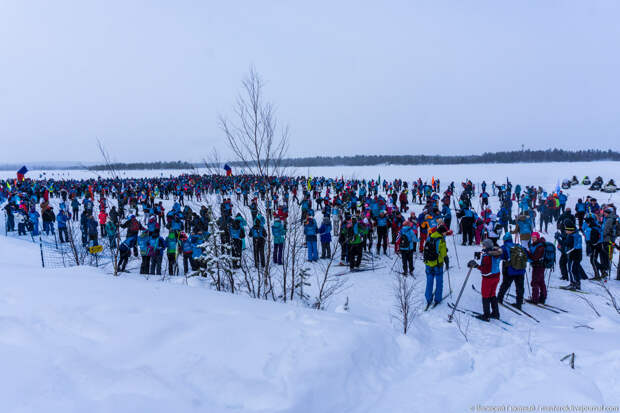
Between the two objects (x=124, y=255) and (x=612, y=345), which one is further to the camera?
(x=124, y=255)

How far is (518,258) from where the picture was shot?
6016 millimetres

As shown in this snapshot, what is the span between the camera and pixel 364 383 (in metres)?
3.04

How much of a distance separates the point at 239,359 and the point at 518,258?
557 cm

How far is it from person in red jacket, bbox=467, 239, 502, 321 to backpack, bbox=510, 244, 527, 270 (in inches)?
30.6

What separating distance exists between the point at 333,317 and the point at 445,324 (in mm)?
2454

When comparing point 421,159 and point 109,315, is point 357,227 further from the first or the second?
point 421,159

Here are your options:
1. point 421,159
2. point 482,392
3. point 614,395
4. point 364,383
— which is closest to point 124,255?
point 364,383

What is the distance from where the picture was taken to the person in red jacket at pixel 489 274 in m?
5.47

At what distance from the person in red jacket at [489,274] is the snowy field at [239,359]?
0.79 metres

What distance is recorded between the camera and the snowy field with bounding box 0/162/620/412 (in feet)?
7.72

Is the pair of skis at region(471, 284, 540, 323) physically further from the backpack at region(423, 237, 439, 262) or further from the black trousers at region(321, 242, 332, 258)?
the black trousers at region(321, 242, 332, 258)

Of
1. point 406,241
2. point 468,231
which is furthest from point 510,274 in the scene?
point 468,231


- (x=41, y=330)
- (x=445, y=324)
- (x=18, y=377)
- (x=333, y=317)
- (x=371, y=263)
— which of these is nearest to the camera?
(x=18, y=377)

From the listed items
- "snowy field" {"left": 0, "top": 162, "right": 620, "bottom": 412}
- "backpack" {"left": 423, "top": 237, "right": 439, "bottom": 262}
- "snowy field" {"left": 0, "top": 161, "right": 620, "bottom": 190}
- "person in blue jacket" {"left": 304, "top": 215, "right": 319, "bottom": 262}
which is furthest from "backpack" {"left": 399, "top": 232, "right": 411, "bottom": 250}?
"snowy field" {"left": 0, "top": 161, "right": 620, "bottom": 190}
